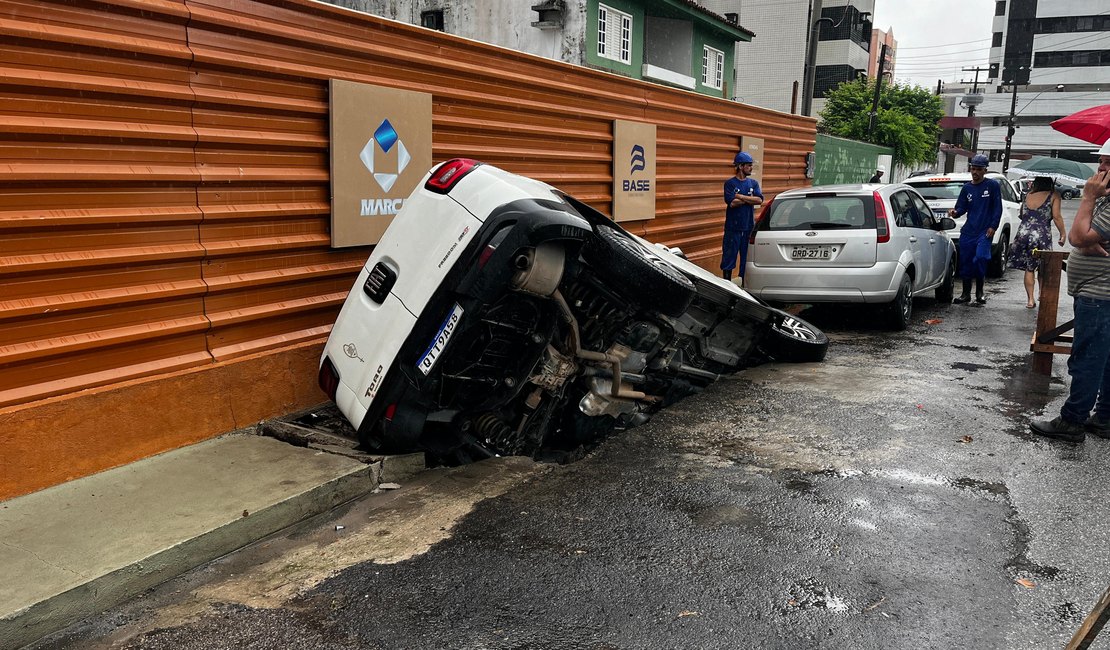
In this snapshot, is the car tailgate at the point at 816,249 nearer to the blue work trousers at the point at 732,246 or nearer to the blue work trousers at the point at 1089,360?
the blue work trousers at the point at 732,246

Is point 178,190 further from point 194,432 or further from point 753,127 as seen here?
point 753,127

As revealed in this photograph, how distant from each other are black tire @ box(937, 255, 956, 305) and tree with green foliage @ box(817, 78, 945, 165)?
22862 millimetres

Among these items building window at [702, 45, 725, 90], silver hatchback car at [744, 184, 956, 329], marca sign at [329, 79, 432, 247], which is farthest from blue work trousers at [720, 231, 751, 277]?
building window at [702, 45, 725, 90]

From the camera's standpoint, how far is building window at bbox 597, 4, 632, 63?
21.4 m

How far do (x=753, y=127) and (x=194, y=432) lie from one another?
1124 cm

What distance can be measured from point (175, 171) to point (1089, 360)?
232 inches

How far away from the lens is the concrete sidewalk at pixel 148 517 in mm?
3289

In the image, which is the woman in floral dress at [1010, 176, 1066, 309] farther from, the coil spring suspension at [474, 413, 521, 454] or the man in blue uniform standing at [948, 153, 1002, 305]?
the coil spring suspension at [474, 413, 521, 454]

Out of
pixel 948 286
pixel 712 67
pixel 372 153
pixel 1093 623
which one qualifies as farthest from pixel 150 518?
pixel 712 67

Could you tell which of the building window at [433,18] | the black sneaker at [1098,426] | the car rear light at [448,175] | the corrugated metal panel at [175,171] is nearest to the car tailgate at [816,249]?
the black sneaker at [1098,426]

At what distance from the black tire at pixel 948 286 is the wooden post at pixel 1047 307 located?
4008 millimetres

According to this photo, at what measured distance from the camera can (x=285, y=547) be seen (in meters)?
3.93

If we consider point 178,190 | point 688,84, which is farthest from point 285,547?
point 688,84

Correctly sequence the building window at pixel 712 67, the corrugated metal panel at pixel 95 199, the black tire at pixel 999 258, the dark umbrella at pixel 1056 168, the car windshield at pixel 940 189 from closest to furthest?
the corrugated metal panel at pixel 95 199
the car windshield at pixel 940 189
the black tire at pixel 999 258
the building window at pixel 712 67
the dark umbrella at pixel 1056 168
